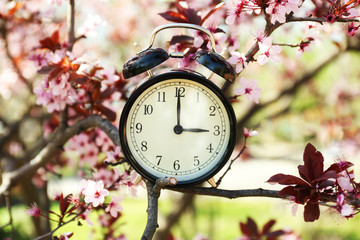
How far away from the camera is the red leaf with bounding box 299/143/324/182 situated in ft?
3.31

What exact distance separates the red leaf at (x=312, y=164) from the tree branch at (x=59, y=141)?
0.51 metres

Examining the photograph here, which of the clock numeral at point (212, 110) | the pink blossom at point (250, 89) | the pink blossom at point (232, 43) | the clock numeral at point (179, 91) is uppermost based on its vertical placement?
the pink blossom at point (232, 43)

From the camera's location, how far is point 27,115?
270 centimetres

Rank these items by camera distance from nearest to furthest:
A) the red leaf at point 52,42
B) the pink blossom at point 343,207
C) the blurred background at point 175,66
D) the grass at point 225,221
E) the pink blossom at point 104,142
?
the pink blossom at point 343,207 → the red leaf at point 52,42 → the pink blossom at point 104,142 → the blurred background at point 175,66 → the grass at point 225,221

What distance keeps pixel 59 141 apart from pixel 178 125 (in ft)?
2.17

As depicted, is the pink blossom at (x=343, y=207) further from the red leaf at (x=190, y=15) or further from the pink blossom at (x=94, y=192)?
the red leaf at (x=190, y=15)

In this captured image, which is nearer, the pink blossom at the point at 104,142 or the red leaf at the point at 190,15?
the red leaf at the point at 190,15

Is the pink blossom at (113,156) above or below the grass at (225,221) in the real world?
above

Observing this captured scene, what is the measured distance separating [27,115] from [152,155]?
6.16 ft

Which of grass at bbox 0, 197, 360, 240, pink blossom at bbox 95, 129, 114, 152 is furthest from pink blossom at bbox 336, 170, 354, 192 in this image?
grass at bbox 0, 197, 360, 240

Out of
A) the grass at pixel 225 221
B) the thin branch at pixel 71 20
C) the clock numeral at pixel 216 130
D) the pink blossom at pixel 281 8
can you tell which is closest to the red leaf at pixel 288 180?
the clock numeral at pixel 216 130

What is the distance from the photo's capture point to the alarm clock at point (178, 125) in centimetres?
103

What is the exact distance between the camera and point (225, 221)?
6086 mm

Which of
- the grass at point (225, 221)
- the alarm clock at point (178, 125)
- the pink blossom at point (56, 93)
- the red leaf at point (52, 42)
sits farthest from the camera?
the grass at point (225, 221)
